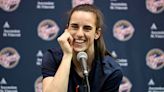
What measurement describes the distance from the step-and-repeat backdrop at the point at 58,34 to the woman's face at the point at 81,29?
127cm

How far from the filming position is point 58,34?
2.79m

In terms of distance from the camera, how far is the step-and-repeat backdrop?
2.78m

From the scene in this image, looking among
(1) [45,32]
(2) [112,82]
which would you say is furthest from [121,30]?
(2) [112,82]

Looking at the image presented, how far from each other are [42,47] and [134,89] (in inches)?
31.5

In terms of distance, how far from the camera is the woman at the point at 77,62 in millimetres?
1478

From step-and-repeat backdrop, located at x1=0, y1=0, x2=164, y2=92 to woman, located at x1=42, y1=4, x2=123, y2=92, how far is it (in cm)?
112

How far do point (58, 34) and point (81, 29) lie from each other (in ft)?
4.42

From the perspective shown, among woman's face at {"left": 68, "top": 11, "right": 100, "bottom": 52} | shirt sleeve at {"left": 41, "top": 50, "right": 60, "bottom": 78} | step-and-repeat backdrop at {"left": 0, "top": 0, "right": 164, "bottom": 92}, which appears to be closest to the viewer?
woman's face at {"left": 68, "top": 11, "right": 100, "bottom": 52}

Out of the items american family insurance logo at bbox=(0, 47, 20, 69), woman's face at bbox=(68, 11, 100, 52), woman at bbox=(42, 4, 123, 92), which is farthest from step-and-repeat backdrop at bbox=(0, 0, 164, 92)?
woman's face at bbox=(68, 11, 100, 52)

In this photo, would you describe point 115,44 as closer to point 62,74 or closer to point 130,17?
point 130,17

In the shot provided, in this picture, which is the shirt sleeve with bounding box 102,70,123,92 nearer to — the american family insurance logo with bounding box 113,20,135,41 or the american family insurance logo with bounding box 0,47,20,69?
the american family insurance logo with bounding box 113,20,135,41

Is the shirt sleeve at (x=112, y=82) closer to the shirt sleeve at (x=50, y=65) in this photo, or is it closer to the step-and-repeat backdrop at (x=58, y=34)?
the shirt sleeve at (x=50, y=65)

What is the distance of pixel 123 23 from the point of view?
2.81m

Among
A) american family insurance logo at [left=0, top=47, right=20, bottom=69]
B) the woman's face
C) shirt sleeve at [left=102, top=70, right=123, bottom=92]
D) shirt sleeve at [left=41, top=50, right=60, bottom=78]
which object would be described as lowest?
american family insurance logo at [left=0, top=47, right=20, bottom=69]
